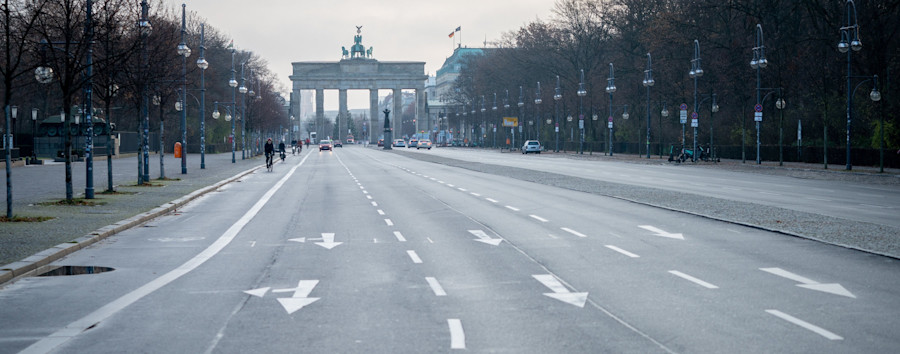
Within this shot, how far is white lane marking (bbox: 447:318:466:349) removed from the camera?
7.28 metres

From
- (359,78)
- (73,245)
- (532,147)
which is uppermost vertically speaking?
(359,78)

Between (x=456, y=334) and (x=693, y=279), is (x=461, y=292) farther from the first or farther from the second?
(x=693, y=279)

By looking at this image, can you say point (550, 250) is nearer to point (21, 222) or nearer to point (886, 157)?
point (21, 222)

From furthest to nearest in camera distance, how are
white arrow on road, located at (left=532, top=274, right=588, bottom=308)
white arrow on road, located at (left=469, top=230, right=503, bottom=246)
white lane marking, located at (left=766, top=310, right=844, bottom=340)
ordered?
white arrow on road, located at (left=469, top=230, right=503, bottom=246), white arrow on road, located at (left=532, top=274, right=588, bottom=308), white lane marking, located at (left=766, top=310, right=844, bottom=340)

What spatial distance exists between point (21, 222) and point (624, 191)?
16607 millimetres

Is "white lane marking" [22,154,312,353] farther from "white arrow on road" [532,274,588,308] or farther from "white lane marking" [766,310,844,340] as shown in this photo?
"white lane marking" [766,310,844,340]

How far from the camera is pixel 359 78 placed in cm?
16962

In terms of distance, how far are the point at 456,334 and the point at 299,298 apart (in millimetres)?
2444

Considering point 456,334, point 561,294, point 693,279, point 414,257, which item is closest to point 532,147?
point 414,257

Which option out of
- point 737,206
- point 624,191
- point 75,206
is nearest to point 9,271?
point 75,206

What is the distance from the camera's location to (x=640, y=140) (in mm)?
75188

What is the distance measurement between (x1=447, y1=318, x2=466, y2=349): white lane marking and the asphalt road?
0.07ft

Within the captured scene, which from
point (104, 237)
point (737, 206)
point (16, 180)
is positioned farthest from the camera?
point (16, 180)

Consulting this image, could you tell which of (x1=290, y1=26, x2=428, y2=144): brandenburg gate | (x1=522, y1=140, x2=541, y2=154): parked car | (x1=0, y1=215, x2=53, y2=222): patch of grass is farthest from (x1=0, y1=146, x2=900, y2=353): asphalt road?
(x1=290, y1=26, x2=428, y2=144): brandenburg gate
